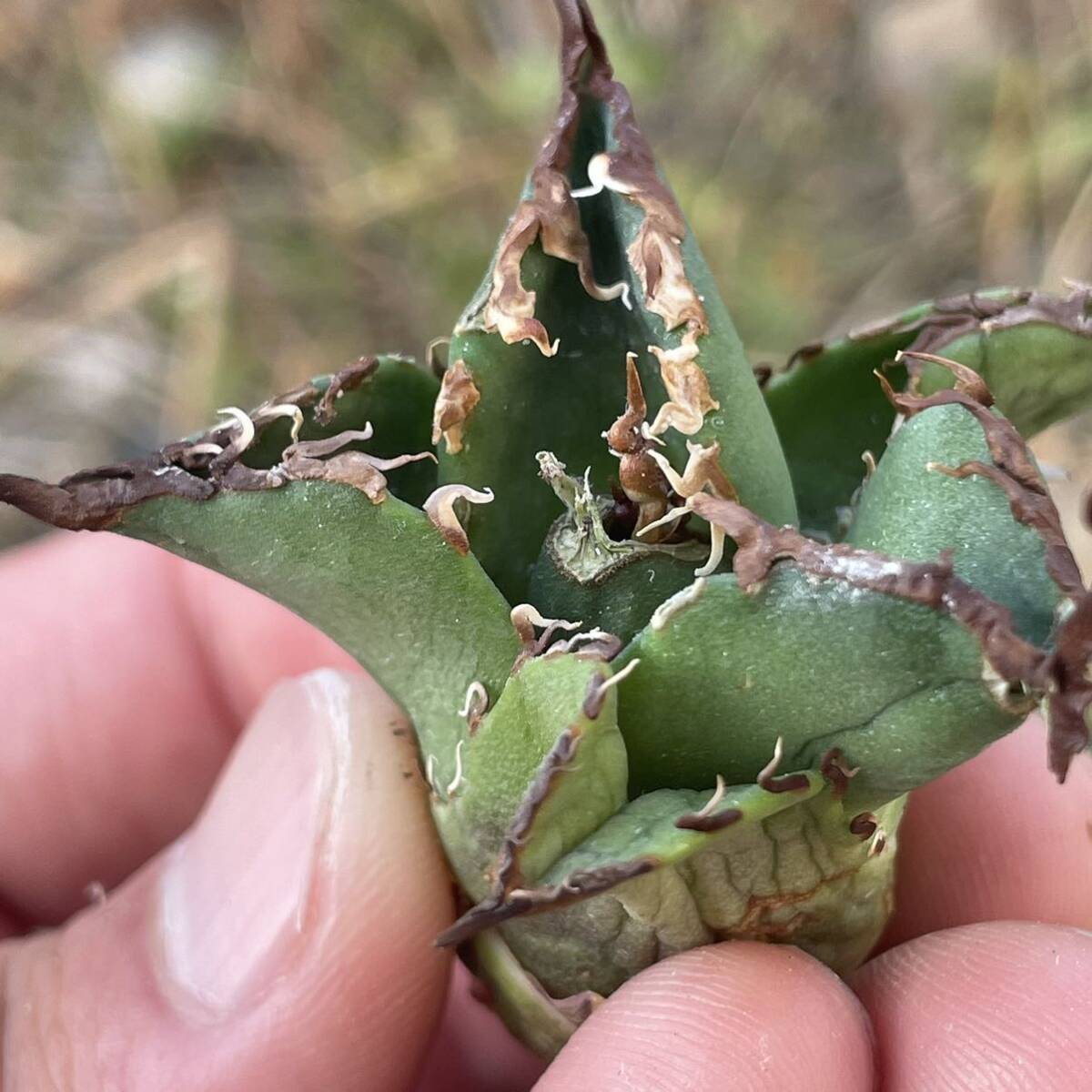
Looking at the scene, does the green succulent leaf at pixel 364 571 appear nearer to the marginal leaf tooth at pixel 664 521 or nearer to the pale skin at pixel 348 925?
the marginal leaf tooth at pixel 664 521

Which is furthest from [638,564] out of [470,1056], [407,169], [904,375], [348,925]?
[407,169]

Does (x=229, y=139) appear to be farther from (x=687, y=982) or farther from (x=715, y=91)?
(x=687, y=982)

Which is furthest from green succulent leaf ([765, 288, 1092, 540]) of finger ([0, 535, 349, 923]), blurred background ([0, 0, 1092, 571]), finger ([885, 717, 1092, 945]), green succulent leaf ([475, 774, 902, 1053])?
blurred background ([0, 0, 1092, 571])

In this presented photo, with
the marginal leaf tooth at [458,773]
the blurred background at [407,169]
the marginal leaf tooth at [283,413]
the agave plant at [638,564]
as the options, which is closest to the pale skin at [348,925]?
the agave plant at [638,564]

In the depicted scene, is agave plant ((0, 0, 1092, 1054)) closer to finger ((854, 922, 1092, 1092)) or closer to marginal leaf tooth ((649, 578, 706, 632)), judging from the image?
marginal leaf tooth ((649, 578, 706, 632))

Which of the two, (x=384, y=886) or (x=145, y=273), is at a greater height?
(x=145, y=273)

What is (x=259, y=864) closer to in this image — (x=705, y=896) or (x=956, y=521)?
(x=705, y=896)

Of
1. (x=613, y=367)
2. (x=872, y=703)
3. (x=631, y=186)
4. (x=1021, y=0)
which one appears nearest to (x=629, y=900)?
(x=872, y=703)
